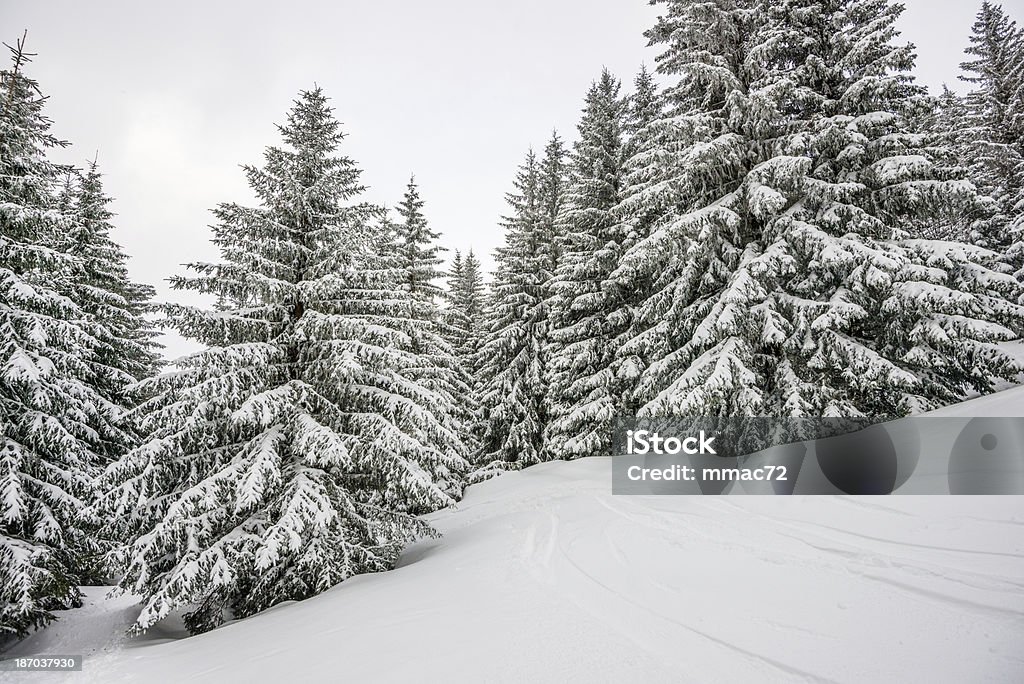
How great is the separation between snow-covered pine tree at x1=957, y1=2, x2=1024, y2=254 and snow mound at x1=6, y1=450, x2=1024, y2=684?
54.6ft

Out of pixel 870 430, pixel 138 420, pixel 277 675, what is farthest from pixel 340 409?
pixel 870 430

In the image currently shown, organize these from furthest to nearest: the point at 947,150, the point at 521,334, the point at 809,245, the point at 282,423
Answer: the point at 521,334 < the point at 947,150 < the point at 809,245 < the point at 282,423

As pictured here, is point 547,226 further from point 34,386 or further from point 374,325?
point 34,386

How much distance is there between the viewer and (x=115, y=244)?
1524cm

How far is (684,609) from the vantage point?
436cm

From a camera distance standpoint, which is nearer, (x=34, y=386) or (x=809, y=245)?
(x=34, y=386)

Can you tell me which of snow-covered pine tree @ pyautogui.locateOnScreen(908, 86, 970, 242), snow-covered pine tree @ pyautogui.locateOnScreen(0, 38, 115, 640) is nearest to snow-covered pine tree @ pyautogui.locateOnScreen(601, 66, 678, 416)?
→ snow-covered pine tree @ pyautogui.locateOnScreen(908, 86, 970, 242)

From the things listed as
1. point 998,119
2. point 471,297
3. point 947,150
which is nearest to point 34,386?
point 947,150

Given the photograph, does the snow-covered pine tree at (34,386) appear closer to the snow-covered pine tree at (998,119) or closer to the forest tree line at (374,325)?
the forest tree line at (374,325)

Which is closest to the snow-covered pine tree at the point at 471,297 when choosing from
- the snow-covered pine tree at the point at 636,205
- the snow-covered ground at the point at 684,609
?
the snow-covered pine tree at the point at 636,205

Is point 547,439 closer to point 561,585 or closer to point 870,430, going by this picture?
point 870,430

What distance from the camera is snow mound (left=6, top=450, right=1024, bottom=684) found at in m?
3.35

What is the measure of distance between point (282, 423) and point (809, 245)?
443 inches

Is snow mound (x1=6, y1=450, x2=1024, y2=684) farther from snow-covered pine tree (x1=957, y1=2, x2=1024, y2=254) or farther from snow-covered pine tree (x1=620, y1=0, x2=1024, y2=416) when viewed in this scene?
snow-covered pine tree (x1=957, y1=2, x2=1024, y2=254)
